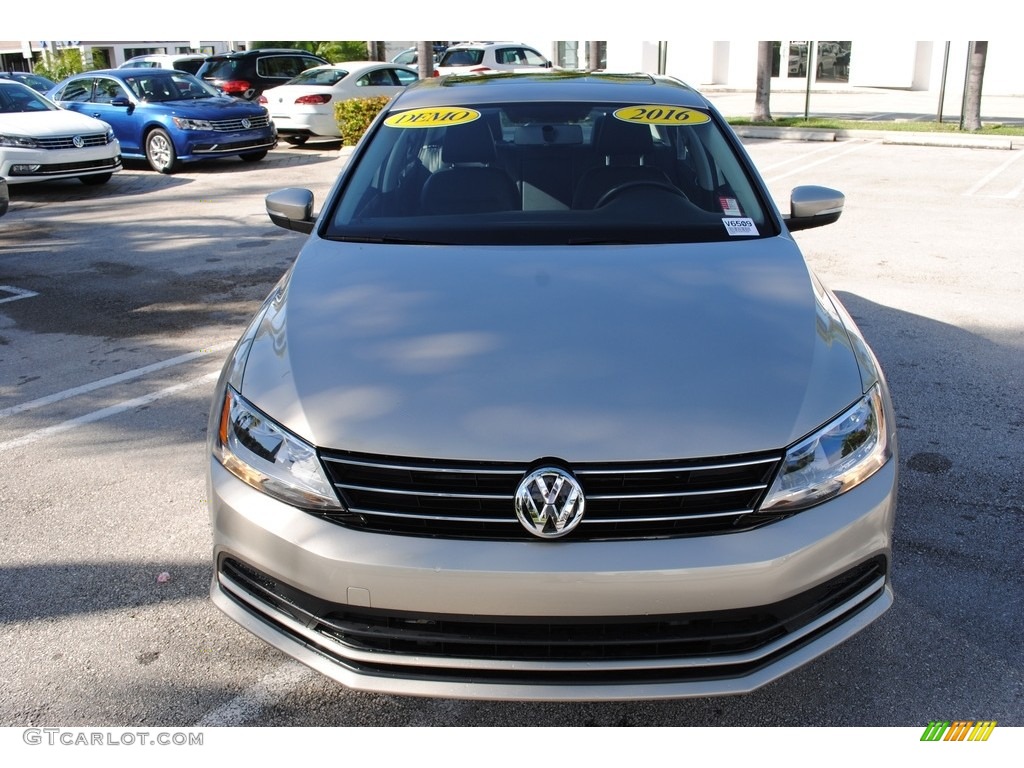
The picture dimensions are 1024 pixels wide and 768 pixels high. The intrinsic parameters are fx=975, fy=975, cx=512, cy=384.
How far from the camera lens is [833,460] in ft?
8.13

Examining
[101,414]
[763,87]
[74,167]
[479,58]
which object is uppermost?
[479,58]

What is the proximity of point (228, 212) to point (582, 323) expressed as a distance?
30.6 ft

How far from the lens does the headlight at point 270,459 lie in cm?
243

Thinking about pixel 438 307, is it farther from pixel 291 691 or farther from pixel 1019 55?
pixel 1019 55

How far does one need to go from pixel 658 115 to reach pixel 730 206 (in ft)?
2.00

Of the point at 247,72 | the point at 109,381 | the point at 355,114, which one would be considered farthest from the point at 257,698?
the point at 247,72

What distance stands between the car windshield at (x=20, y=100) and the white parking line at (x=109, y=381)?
364 inches

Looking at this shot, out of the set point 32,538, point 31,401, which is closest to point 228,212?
point 31,401

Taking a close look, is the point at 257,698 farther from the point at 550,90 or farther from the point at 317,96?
the point at 317,96

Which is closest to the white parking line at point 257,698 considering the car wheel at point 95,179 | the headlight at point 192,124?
the car wheel at point 95,179

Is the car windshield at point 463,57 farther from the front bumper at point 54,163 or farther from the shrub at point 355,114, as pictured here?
the front bumper at point 54,163

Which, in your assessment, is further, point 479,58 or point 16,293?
point 479,58

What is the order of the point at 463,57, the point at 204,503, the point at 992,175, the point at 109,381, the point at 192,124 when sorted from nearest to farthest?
the point at 204,503 < the point at 109,381 < the point at 992,175 < the point at 192,124 < the point at 463,57

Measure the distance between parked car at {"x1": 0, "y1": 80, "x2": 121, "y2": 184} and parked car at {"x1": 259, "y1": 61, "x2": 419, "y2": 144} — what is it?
3.89 meters
